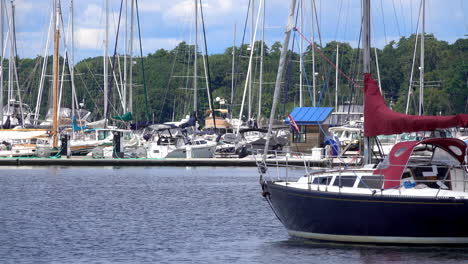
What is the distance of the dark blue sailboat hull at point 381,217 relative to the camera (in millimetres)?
26312

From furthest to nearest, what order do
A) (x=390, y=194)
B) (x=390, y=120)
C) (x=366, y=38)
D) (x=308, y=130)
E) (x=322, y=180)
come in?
1. (x=308, y=130)
2. (x=366, y=38)
3. (x=322, y=180)
4. (x=390, y=120)
5. (x=390, y=194)

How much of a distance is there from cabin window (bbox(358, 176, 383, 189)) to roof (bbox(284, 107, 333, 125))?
4442 centimetres

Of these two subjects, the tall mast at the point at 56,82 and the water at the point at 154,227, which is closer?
the water at the point at 154,227

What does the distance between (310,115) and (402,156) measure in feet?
151

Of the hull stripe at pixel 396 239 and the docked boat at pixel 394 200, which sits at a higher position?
the docked boat at pixel 394 200

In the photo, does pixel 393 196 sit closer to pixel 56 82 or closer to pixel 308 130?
pixel 308 130

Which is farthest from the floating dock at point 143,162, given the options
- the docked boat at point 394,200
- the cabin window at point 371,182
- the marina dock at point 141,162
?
the cabin window at point 371,182

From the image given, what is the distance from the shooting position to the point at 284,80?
310 ft

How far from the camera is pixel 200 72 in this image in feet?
523

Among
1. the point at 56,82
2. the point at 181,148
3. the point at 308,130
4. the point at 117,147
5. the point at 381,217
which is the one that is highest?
the point at 56,82

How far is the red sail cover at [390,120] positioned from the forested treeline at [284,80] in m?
53.4

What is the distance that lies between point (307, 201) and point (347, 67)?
12036 cm

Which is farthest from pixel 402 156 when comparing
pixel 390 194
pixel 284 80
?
pixel 284 80

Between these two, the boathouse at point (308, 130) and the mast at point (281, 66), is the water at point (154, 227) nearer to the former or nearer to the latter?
the mast at point (281, 66)
